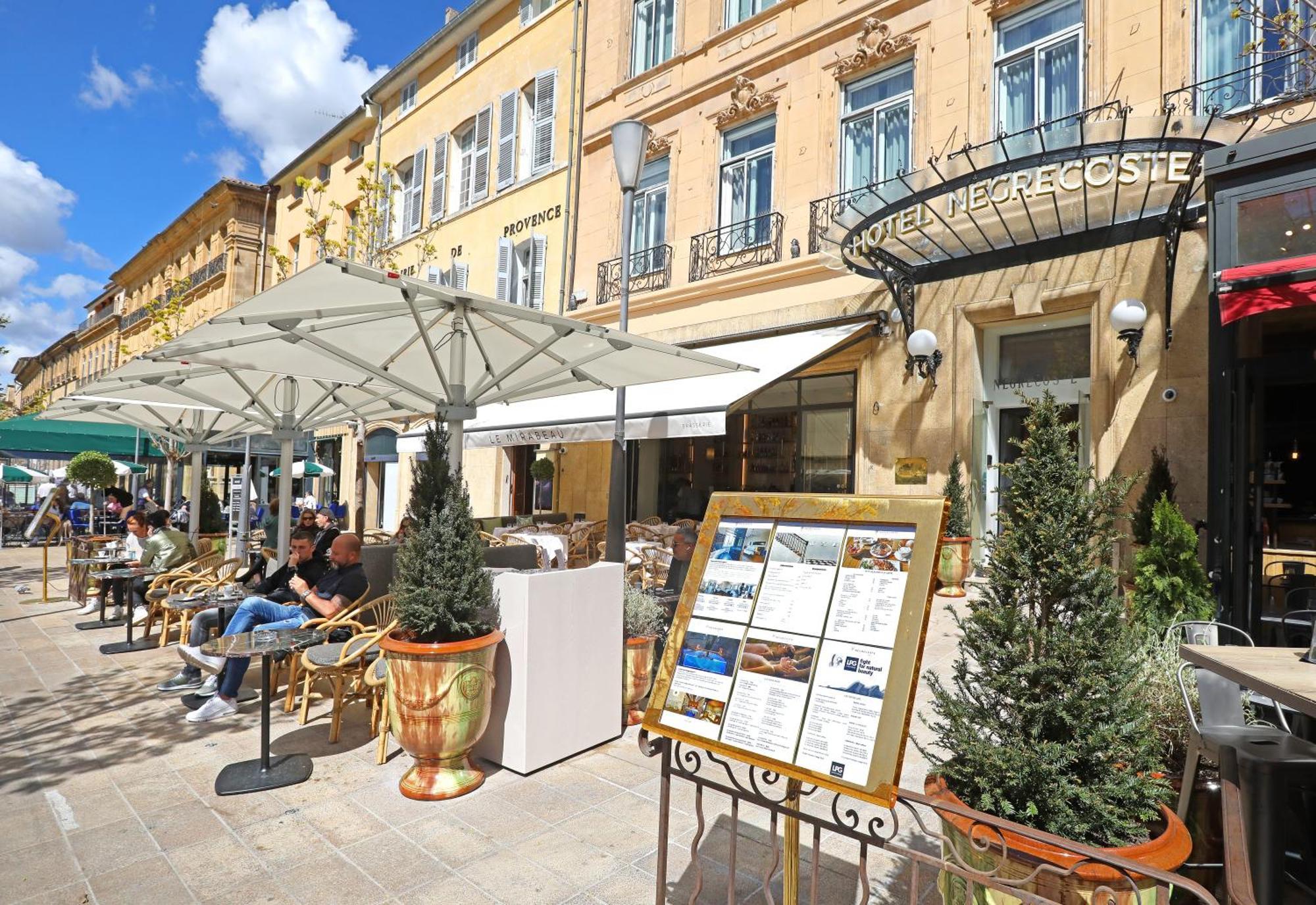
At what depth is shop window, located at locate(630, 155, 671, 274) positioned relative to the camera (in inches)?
520

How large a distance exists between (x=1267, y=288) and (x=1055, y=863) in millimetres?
4738

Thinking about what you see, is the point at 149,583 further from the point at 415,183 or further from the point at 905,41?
the point at 415,183

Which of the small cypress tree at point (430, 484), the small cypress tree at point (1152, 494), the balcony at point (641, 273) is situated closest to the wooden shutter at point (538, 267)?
the balcony at point (641, 273)

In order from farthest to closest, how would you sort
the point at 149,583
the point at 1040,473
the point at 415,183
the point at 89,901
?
the point at 415,183
the point at 149,583
the point at 89,901
the point at 1040,473

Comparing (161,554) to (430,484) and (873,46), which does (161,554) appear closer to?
(430,484)

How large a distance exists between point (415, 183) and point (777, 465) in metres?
13.7

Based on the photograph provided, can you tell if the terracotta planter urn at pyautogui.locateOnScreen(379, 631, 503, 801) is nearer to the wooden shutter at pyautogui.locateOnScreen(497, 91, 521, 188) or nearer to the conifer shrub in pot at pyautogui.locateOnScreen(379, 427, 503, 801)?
the conifer shrub in pot at pyautogui.locateOnScreen(379, 427, 503, 801)

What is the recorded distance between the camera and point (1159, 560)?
20.3 ft

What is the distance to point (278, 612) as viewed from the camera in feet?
17.1

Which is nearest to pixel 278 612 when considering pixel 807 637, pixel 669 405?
pixel 807 637

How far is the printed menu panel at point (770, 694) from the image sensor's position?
7.03 ft

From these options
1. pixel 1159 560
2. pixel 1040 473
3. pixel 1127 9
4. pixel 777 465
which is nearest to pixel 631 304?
pixel 777 465

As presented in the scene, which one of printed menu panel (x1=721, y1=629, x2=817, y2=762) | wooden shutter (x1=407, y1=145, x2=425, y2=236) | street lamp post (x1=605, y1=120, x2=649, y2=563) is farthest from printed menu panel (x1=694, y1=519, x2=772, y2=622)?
wooden shutter (x1=407, y1=145, x2=425, y2=236)

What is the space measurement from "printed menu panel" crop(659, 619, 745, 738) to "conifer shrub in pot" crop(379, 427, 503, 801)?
1797 mm
